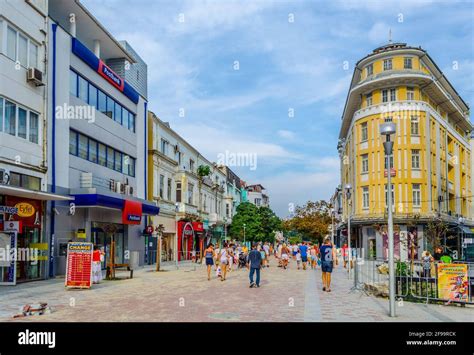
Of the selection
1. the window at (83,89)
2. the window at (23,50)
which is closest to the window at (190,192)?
the window at (83,89)

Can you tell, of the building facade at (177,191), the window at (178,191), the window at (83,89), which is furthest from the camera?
the window at (178,191)

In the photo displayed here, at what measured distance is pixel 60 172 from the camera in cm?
2225

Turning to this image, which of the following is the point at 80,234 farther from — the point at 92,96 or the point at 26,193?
the point at 92,96

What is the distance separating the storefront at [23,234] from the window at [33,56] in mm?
5573

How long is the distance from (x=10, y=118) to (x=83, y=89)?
6.51 meters

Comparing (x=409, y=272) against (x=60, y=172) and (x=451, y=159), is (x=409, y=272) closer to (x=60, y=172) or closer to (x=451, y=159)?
(x=60, y=172)

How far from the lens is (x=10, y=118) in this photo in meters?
18.8

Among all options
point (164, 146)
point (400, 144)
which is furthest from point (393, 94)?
point (164, 146)

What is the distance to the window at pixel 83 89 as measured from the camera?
24.5 m

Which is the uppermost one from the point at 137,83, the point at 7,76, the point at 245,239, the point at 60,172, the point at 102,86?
the point at 137,83

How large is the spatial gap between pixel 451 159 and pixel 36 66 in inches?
1848

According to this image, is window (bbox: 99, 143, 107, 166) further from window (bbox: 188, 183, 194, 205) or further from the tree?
the tree

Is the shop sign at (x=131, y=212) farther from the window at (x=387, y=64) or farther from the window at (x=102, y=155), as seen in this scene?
the window at (x=387, y=64)
